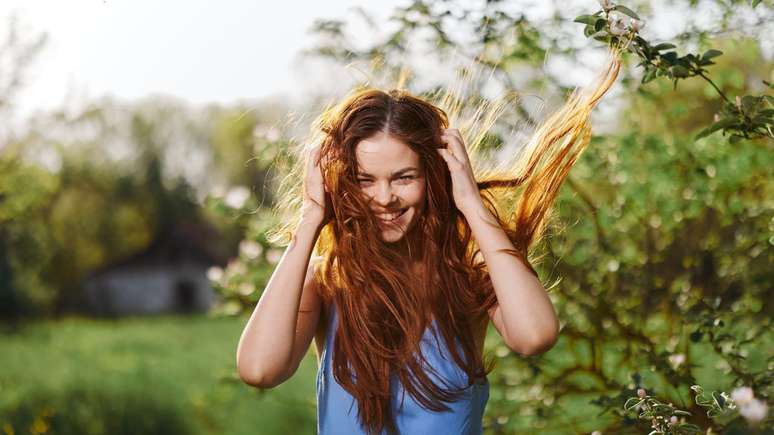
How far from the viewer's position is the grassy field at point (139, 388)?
7809 mm

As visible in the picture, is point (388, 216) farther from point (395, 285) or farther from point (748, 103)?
point (748, 103)

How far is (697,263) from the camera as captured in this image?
13.8ft

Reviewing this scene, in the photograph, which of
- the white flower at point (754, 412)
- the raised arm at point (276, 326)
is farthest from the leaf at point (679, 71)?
the white flower at point (754, 412)

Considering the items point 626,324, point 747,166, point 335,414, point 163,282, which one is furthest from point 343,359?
point 163,282

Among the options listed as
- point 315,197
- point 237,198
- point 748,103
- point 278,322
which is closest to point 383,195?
point 315,197

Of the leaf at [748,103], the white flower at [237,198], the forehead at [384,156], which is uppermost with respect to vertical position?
the leaf at [748,103]

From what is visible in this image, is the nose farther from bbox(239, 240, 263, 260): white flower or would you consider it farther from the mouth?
bbox(239, 240, 263, 260): white flower

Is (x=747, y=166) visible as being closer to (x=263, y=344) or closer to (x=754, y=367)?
(x=754, y=367)

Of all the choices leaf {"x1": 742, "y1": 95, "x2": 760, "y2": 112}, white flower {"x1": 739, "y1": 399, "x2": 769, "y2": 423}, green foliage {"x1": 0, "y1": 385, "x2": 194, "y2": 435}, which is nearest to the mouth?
leaf {"x1": 742, "y1": 95, "x2": 760, "y2": 112}

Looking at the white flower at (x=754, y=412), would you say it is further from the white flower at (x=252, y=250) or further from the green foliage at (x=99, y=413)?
the green foliage at (x=99, y=413)

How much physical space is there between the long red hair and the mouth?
2 cm

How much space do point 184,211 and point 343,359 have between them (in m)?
35.5

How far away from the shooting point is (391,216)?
2.23 m

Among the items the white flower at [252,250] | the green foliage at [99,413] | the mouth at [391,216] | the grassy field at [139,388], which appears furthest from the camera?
the green foliage at [99,413]
